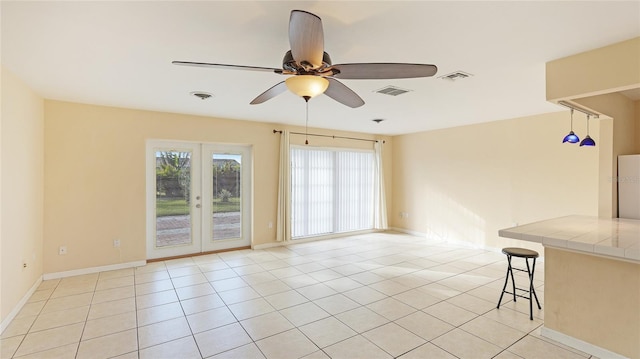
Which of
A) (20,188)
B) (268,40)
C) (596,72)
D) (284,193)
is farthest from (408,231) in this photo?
(20,188)

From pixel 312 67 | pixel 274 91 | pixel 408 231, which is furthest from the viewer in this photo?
pixel 408 231

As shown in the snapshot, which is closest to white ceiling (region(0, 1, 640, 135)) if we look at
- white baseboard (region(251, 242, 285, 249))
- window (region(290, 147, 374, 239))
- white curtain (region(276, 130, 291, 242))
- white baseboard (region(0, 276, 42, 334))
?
white curtain (region(276, 130, 291, 242))

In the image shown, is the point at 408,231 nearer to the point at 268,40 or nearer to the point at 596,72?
the point at 596,72

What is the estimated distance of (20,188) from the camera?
3439 millimetres

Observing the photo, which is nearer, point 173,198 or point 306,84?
point 306,84

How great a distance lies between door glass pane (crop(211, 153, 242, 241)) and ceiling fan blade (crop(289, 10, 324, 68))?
14.4 feet

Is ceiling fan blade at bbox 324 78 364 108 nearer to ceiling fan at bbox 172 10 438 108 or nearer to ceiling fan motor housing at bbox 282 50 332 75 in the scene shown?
ceiling fan at bbox 172 10 438 108

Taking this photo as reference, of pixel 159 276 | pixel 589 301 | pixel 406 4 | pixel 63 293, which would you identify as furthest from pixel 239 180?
pixel 589 301

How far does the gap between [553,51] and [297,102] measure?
9.78 ft

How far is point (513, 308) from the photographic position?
3.41 metres

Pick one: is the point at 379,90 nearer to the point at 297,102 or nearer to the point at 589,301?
the point at 297,102

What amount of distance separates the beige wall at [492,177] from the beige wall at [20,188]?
23.2ft

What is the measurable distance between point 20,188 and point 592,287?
591 centimetres

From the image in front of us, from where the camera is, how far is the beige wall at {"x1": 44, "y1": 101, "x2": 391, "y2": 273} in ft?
14.3
